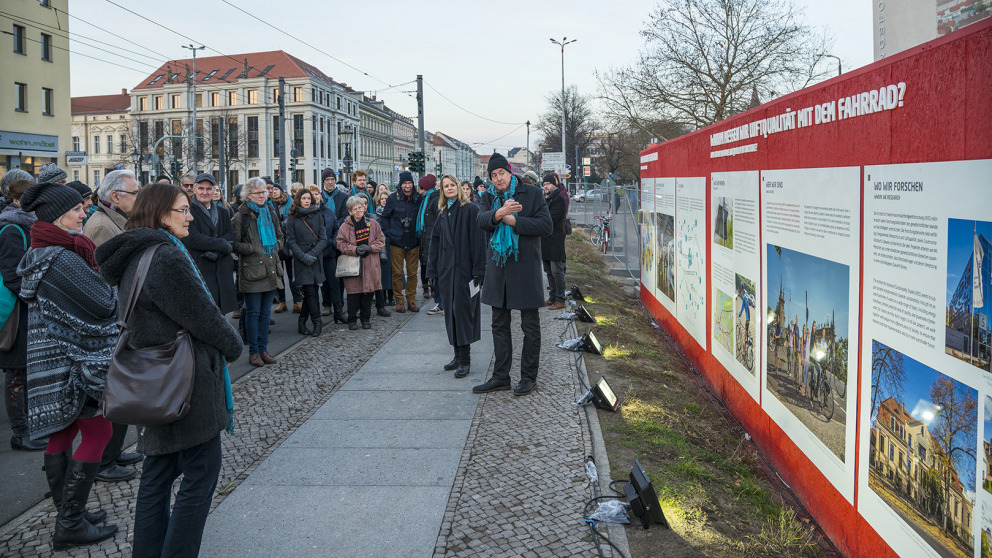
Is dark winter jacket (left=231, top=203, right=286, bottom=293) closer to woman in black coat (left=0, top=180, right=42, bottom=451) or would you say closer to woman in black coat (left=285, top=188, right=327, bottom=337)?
woman in black coat (left=285, top=188, right=327, bottom=337)

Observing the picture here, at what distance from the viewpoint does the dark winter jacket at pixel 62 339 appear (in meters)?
4.07

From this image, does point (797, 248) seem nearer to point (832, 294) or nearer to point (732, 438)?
point (832, 294)

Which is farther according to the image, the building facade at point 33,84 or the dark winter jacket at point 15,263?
the building facade at point 33,84

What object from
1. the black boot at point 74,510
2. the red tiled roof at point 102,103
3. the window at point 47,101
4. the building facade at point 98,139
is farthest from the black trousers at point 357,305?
the red tiled roof at point 102,103

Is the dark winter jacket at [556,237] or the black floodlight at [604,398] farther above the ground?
the dark winter jacket at [556,237]

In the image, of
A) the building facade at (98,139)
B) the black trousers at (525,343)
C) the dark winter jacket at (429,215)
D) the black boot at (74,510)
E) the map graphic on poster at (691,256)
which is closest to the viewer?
the black boot at (74,510)

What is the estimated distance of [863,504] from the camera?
12.9 feet

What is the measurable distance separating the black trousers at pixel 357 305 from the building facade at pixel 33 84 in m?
30.3

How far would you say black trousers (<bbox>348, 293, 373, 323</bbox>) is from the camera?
414 inches

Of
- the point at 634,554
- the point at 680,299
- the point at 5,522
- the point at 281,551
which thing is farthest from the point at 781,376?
the point at 5,522

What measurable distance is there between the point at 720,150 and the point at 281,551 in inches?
202

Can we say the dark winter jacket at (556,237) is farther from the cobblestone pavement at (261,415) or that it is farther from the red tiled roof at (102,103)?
the red tiled roof at (102,103)

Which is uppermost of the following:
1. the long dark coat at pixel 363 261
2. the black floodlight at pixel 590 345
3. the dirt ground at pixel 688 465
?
the long dark coat at pixel 363 261

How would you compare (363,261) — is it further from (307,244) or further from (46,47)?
(46,47)
